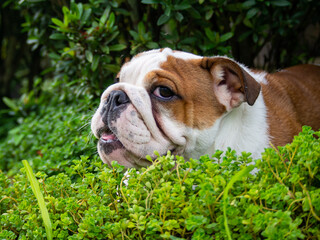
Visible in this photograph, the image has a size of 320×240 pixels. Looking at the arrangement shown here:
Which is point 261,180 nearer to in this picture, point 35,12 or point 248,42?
point 248,42

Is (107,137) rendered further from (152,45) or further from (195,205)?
(152,45)

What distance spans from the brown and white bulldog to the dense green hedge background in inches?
12.0

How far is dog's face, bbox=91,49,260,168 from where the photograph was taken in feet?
8.77

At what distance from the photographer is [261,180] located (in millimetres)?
2035

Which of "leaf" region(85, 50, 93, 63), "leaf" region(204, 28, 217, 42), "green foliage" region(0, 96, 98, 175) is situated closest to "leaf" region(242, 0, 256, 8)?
"leaf" region(204, 28, 217, 42)

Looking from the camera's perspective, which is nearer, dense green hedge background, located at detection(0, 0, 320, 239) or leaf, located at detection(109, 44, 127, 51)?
dense green hedge background, located at detection(0, 0, 320, 239)

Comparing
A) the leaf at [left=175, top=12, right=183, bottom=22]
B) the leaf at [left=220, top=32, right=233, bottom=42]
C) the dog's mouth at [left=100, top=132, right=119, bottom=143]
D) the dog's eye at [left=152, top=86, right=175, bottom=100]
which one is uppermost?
the leaf at [left=175, top=12, right=183, bottom=22]

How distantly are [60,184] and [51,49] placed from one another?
3263 mm

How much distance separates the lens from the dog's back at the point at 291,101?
3.11 m

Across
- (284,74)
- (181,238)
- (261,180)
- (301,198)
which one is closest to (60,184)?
(181,238)

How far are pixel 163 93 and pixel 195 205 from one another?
1002 millimetres

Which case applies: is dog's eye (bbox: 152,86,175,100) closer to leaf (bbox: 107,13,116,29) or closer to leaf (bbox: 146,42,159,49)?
leaf (bbox: 146,42,159,49)

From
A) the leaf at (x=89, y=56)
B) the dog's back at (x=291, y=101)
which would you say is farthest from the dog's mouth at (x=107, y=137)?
the leaf at (x=89, y=56)

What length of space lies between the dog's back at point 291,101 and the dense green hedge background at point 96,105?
30.7 inches
